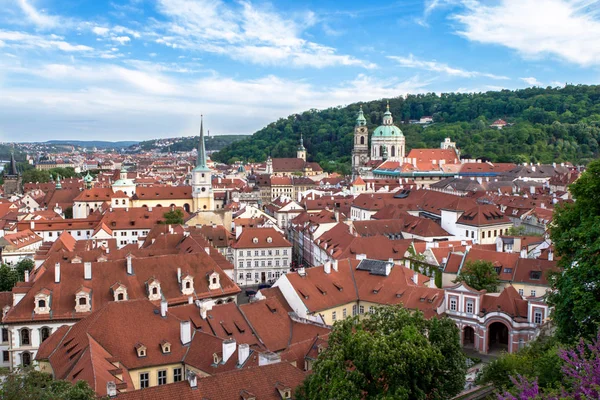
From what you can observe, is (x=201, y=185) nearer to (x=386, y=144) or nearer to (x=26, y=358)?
(x=26, y=358)

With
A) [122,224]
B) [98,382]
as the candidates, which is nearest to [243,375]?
[98,382]

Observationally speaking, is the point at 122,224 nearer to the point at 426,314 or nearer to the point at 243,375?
the point at 426,314

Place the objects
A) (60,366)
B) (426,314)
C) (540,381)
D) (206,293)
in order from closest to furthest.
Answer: (540,381) < (60,366) < (426,314) < (206,293)

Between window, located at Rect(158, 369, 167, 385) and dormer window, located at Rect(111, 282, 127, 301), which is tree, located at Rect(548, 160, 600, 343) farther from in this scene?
dormer window, located at Rect(111, 282, 127, 301)

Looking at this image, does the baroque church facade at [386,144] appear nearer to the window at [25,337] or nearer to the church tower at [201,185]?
the church tower at [201,185]

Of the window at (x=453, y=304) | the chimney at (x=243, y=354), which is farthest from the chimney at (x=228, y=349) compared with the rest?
the window at (x=453, y=304)

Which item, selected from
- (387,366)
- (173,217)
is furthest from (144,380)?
(173,217)

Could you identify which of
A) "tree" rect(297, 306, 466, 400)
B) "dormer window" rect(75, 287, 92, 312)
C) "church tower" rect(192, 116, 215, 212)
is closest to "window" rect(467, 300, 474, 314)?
"tree" rect(297, 306, 466, 400)
